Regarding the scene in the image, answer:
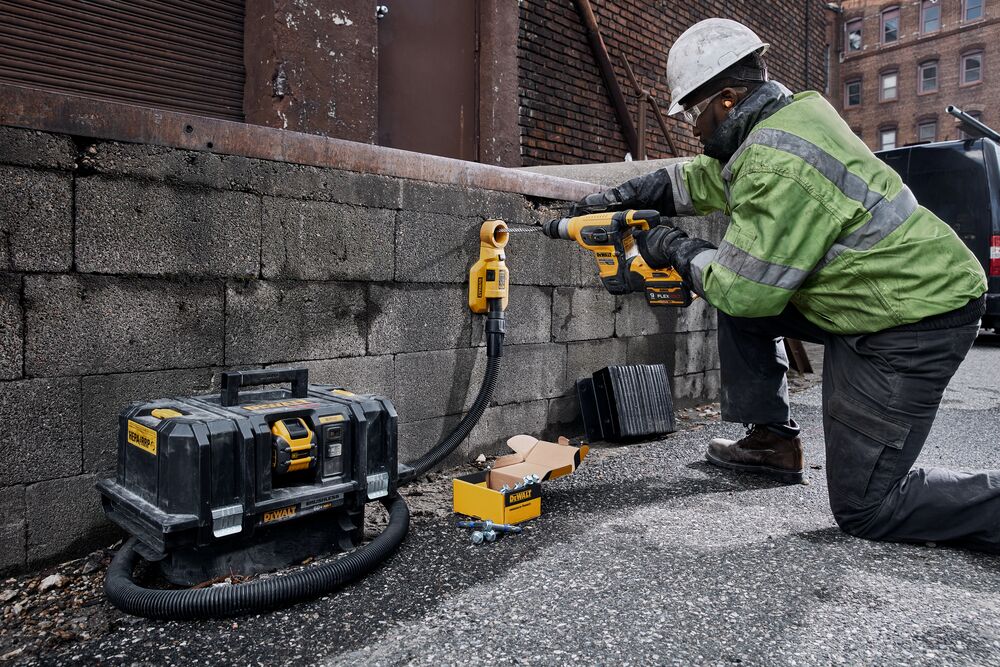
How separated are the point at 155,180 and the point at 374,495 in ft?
4.63

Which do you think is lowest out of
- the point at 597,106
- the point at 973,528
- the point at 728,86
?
the point at 973,528

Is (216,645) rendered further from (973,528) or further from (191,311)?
(973,528)

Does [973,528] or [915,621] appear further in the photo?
[973,528]

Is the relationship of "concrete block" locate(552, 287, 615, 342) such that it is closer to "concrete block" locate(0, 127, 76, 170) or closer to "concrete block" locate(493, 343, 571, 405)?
"concrete block" locate(493, 343, 571, 405)

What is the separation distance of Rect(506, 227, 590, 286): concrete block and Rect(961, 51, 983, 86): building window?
32381 millimetres

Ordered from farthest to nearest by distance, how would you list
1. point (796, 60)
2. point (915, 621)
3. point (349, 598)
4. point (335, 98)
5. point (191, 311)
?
point (796, 60), point (335, 98), point (191, 311), point (349, 598), point (915, 621)

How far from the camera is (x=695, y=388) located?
550 centimetres

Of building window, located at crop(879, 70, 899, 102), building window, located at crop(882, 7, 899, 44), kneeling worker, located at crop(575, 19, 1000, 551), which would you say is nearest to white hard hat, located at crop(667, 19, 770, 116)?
kneeling worker, located at crop(575, 19, 1000, 551)

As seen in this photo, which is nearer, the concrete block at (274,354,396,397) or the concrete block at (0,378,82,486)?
the concrete block at (0,378,82,486)

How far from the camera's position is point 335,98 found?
495 centimetres

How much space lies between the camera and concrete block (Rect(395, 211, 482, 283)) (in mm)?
3447

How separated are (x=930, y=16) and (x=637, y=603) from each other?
3663cm

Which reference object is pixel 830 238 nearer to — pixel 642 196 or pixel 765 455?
pixel 642 196

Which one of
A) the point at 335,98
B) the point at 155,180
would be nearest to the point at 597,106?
the point at 335,98
